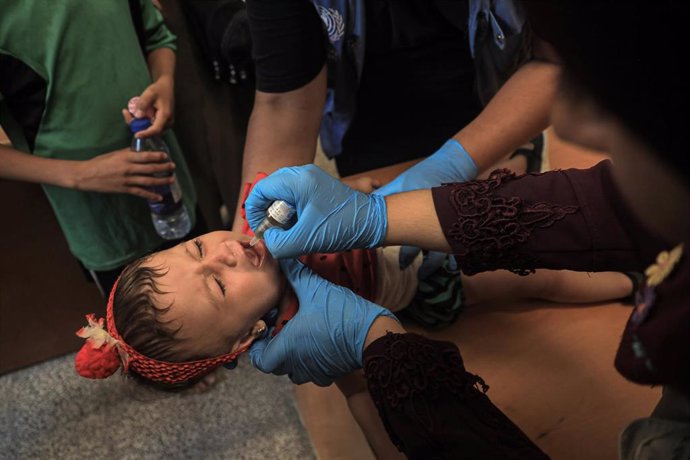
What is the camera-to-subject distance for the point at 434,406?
0.68 meters

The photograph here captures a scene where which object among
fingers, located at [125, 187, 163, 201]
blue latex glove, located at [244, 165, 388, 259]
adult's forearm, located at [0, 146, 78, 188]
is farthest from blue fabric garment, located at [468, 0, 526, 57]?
adult's forearm, located at [0, 146, 78, 188]

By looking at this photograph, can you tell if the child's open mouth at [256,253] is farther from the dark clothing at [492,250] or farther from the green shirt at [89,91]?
the green shirt at [89,91]

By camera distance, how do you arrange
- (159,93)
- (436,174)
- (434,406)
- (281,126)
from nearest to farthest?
(434,406) < (436,174) < (281,126) < (159,93)

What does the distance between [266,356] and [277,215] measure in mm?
239

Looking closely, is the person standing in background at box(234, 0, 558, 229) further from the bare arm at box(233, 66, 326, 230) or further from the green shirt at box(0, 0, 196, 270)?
the green shirt at box(0, 0, 196, 270)

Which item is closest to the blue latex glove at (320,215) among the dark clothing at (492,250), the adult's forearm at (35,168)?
the dark clothing at (492,250)

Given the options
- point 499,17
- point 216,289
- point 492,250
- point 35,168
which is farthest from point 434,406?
point 35,168

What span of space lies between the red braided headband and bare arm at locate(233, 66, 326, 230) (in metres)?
0.32

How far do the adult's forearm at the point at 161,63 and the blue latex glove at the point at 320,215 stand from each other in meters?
0.68

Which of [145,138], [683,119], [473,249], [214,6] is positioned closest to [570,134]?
[683,119]

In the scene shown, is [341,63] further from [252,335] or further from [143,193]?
[252,335]

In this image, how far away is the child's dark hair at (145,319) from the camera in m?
0.91

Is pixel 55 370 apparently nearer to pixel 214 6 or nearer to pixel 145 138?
pixel 145 138

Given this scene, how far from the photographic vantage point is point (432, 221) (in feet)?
2.77
